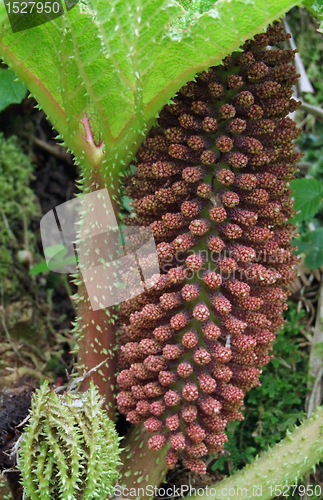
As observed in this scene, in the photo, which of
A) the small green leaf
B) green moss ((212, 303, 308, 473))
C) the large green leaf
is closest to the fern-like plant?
the large green leaf

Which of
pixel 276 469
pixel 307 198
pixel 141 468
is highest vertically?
pixel 307 198

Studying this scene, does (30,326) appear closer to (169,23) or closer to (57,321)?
(57,321)

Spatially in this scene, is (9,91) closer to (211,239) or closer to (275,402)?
(211,239)

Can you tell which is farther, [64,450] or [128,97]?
[128,97]

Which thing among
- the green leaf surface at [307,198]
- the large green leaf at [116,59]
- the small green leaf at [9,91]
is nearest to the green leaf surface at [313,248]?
the green leaf surface at [307,198]

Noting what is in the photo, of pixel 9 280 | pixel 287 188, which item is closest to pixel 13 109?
pixel 9 280

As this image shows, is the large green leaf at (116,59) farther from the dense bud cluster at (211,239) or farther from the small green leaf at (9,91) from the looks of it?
the small green leaf at (9,91)

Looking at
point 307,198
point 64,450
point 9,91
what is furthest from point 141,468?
point 9,91
